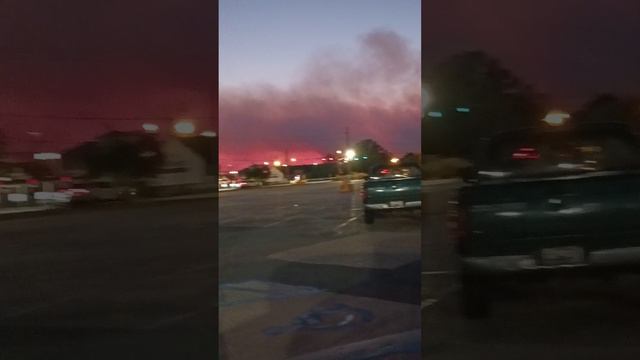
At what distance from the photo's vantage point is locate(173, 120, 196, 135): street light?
250 cm

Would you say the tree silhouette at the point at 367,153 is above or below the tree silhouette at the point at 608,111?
below

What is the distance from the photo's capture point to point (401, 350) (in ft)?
9.00

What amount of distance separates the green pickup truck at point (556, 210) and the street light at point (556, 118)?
5 centimetres

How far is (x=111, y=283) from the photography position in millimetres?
2656

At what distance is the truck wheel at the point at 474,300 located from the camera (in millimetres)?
2771

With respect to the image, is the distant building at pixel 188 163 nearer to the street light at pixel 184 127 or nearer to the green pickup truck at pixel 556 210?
the street light at pixel 184 127

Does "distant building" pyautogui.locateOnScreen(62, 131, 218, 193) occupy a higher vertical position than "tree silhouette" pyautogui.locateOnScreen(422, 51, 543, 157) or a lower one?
lower

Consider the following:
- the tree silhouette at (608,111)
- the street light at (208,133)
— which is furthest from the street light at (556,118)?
the street light at (208,133)

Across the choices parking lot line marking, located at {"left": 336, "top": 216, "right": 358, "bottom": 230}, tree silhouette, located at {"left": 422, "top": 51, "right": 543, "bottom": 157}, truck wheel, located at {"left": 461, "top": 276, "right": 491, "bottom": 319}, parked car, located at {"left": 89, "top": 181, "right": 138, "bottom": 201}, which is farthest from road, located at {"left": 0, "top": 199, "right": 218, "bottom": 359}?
truck wheel, located at {"left": 461, "top": 276, "right": 491, "bottom": 319}

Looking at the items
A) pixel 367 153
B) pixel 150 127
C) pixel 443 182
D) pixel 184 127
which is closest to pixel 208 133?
pixel 184 127

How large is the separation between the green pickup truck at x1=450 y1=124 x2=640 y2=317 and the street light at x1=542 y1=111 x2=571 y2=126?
0.17 feet

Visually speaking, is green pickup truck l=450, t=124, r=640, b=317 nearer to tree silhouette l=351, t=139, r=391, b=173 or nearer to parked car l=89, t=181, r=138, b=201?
tree silhouette l=351, t=139, r=391, b=173

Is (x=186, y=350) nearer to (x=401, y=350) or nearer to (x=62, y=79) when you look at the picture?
(x=401, y=350)

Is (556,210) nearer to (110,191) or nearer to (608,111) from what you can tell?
(608,111)
